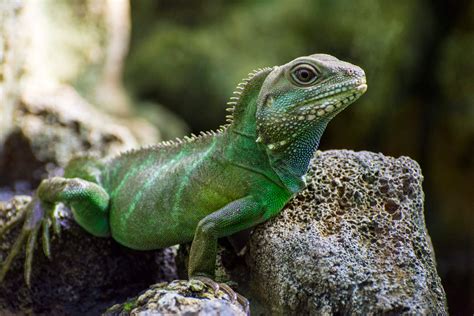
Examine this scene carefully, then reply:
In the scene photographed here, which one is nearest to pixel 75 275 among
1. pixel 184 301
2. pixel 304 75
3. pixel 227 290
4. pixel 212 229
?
pixel 212 229

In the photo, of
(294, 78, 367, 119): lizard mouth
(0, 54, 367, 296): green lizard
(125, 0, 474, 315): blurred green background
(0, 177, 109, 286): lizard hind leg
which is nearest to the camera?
(294, 78, 367, 119): lizard mouth

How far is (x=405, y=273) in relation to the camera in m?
3.24

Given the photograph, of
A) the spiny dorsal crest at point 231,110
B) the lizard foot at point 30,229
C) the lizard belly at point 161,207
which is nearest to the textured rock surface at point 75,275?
the lizard foot at point 30,229

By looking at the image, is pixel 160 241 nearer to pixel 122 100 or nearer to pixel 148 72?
pixel 122 100

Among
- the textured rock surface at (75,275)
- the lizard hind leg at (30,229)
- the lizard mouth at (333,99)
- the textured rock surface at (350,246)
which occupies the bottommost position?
the textured rock surface at (75,275)

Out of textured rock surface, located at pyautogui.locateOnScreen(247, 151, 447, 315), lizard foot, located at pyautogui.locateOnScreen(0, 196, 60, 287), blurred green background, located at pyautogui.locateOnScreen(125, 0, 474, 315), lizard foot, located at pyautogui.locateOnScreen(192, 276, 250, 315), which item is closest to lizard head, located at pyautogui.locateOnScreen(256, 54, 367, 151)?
textured rock surface, located at pyautogui.locateOnScreen(247, 151, 447, 315)

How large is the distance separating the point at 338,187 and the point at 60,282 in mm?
2433

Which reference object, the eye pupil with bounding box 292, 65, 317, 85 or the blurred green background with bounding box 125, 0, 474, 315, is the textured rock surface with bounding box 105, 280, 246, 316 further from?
the blurred green background with bounding box 125, 0, 474, 315

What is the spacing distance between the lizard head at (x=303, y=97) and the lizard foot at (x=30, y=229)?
6.42 feet

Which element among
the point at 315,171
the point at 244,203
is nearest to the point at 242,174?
the point at 244,203

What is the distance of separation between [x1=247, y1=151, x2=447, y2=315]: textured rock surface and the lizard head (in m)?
0.43

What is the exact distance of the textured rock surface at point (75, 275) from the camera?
14.6ft

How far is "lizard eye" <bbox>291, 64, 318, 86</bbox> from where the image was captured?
11.5 ft

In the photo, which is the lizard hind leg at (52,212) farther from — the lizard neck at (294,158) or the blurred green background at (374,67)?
the blurred green background at (374,67)
